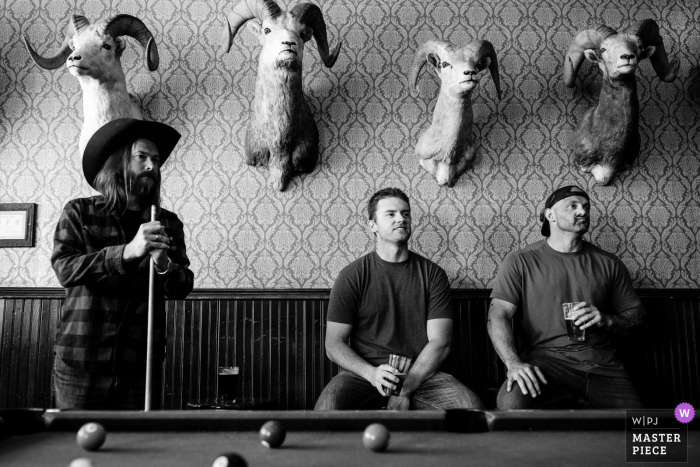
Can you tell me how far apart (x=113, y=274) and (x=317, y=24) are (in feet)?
6.82

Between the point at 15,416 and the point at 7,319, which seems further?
the point at 7,319

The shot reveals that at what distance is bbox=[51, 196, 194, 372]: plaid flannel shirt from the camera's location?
2387mm

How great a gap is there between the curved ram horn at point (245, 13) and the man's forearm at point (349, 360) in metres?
1.94

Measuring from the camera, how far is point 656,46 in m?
3.80

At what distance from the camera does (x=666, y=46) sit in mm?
4066

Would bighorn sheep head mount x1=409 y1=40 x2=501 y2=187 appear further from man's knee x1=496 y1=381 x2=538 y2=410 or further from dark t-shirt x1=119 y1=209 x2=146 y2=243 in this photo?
dark t-shirt x1=119 y1=209 x2=146 y2=243

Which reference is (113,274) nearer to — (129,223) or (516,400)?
(129,223)

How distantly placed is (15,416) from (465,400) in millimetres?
1885

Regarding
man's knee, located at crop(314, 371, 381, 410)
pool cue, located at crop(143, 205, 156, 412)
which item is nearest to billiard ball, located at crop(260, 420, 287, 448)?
pool cue, located at crop(143, 205, 156, 412)

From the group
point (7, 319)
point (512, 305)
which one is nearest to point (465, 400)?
point (512, 305)

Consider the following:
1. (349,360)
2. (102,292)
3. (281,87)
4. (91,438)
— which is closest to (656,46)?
(281,87)

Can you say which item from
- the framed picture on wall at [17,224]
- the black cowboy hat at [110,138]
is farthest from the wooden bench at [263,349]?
the black cowboy hat at [110,138]

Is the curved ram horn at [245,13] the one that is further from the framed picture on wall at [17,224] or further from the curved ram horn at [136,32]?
the framed picture on wall at [17,224]

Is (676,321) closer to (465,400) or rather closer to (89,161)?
(465,400)
